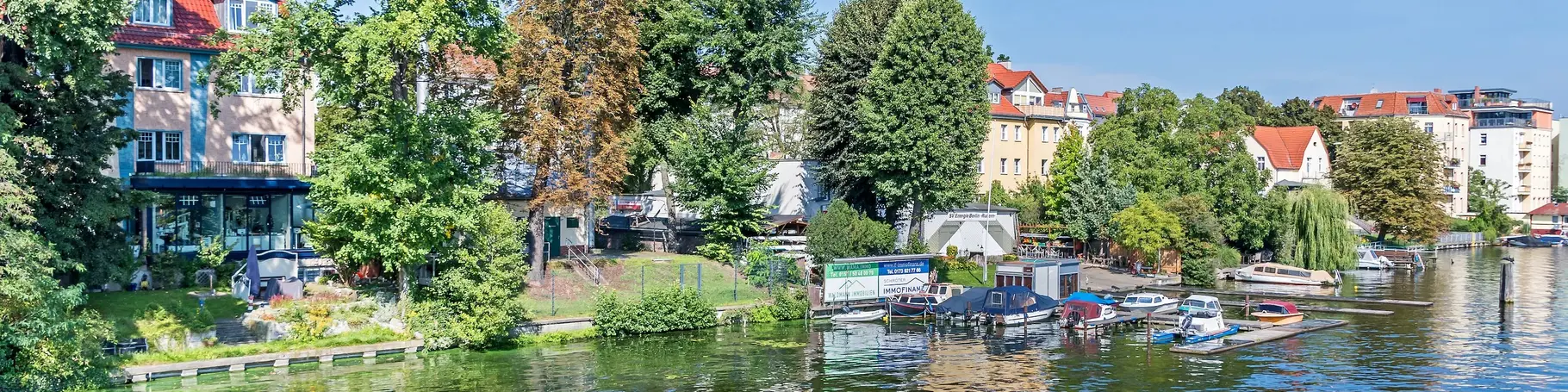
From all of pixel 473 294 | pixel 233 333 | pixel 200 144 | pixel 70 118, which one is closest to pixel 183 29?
pixel 200 144

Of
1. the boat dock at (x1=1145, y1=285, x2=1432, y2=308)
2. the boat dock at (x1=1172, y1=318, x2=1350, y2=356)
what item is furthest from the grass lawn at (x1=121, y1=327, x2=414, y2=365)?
the boat dock at (x1=1145, y1=285, x2=1432, y2=308)

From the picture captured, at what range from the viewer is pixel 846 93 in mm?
65188

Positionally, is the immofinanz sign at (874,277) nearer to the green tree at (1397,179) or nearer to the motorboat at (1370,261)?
the motorboat at (1370,261)

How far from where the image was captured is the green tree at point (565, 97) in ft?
161

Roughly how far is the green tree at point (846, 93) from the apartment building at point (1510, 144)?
10485 cm

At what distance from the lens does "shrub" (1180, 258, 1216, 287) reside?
67.2 metres

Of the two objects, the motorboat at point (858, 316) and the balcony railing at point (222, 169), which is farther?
the motorboat at point (858, 316)

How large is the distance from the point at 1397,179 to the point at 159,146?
81.6 meters

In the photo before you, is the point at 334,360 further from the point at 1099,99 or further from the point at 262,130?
the point at 1099,99

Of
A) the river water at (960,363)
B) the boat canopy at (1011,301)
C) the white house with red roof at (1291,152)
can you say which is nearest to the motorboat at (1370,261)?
the white house with red roof at (1291,152)

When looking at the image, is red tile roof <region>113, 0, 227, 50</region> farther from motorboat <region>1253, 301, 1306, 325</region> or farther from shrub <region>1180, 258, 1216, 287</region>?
shrub <region>1180, 258, 1216, 287</region>

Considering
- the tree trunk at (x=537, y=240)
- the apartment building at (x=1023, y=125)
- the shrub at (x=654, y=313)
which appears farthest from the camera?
the apartment building at (x=1023, y=125)

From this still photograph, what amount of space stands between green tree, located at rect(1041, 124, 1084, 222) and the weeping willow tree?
1307cm

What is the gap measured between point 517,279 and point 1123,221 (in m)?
38.7
